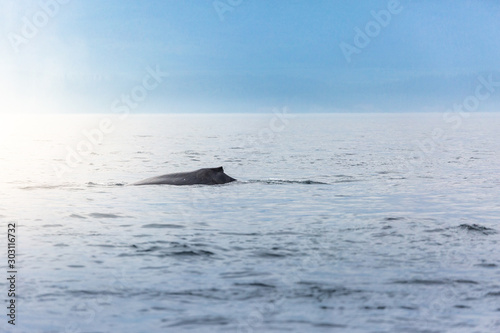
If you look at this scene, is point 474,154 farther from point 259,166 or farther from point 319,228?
point 319,228

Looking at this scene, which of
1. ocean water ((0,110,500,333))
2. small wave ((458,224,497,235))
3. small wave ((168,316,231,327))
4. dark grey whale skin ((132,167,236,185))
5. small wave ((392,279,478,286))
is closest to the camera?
small wave ((168,316,231,327))

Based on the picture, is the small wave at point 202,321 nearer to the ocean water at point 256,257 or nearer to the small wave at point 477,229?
the ocean water at point 256,257

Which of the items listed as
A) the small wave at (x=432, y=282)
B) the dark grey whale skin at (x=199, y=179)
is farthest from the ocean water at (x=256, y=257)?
the dark grey whale skin at (x=199, y=179)

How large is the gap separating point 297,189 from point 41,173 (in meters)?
15.8

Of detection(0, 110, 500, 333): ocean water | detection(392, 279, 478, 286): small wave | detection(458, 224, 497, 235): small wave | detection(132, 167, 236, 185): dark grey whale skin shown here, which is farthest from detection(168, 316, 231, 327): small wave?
detection(132, 167, 236, 185): dark grey whale skin

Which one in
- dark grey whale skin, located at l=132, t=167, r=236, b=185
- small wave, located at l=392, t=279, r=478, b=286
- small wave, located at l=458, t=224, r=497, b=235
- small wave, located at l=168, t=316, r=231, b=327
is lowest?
small wave, located at l=168, t=316, r=231, b=327

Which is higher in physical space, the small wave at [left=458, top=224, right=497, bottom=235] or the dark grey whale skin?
the dark grey whale skin

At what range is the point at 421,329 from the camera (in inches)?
391

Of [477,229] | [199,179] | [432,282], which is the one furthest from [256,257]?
[199,179]

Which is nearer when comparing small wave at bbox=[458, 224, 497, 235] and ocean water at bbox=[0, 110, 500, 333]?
ocean water at bbox=[0, 110, 500, 333]

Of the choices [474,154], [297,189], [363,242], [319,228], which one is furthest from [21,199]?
[474,154]

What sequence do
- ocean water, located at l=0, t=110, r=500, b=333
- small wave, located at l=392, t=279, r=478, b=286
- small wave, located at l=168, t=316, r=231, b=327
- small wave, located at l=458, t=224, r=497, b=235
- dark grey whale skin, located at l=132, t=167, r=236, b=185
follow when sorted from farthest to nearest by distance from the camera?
dark grey whale skin, located at l=132, t=167, r=236, b=185 → small wave, located at l=458, t=224, r=497, b=235 → small wave, located at l=392, t=279, r=478, b=286 → ocean water, located at l=0, t=110, r=500, b=333 → small wave, located at l=168, t=316, r=231, b=327

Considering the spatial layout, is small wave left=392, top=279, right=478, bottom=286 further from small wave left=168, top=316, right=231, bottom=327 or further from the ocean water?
small wave left=168, top=316, right=231, bottom=327

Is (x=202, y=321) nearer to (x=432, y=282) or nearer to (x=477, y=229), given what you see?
(x=432, y=282)
